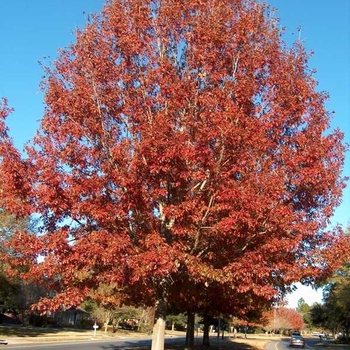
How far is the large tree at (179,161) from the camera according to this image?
10070 millimetres

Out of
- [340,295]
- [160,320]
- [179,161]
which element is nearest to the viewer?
[179,161]

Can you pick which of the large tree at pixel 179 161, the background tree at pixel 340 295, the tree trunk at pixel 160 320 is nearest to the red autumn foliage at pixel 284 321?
the background tree at pixel 340 295

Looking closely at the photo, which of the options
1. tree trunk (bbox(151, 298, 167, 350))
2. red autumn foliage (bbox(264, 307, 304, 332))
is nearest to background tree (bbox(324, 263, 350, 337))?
tree trunk (bbox(151, 298, 167, 350))

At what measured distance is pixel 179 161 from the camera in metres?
9.88

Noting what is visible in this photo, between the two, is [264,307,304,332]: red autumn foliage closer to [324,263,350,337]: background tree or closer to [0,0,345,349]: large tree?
[324,263,350,337]: background tree

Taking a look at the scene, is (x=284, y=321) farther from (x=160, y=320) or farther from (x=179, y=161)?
(x=179, y=161)

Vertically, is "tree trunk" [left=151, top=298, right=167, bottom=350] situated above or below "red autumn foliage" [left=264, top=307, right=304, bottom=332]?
below

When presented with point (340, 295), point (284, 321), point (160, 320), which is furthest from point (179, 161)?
point (284, 321)

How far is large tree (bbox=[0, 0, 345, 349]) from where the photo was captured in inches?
396

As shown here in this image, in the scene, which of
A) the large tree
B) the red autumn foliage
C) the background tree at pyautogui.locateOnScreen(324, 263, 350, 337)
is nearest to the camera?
the large tree

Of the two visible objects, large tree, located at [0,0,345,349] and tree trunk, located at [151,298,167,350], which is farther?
tree trunk, located at [151,298,167,350]

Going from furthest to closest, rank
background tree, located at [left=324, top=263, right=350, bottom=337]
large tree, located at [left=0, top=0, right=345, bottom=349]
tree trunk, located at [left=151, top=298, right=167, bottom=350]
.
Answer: background tree, located at [left=324, top=263, right=350, bottom=337] < tree trunk, located at [left=151, top=298, right=167, bottom=350] < large tree, located at [left=0, top=0, right=345, bottom=349]

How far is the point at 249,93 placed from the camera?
1102 centimetres

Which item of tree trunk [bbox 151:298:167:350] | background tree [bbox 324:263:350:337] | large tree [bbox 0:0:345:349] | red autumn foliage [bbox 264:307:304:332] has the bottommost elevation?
tree trunk [bbox 151:298:167:350]
